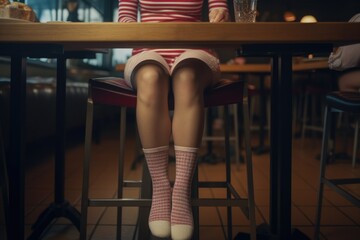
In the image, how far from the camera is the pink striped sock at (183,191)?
1005 millimetres

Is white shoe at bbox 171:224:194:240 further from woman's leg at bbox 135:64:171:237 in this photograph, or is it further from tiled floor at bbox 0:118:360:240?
tiled floor at bbox 0:118:360:240

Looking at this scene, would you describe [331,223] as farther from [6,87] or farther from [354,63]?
[6,87]

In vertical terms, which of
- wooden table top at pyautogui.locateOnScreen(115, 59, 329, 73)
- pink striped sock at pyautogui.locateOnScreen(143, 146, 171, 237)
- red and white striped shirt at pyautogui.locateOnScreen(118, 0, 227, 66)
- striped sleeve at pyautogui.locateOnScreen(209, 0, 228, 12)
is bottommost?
pink striped sock at pyautogui.locateOnScreen(143, 146, 171, 237)

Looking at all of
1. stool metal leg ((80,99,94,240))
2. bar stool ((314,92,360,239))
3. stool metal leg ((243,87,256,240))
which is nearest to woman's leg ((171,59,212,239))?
stool metal leg ((243,87,256,240))

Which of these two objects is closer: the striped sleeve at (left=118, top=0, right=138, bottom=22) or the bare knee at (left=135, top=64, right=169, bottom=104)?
the bare knee at (left=135, top=64, right=169, bottom=104)

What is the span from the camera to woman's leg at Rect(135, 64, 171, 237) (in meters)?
1.04

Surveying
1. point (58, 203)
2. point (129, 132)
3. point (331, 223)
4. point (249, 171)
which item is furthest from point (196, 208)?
point (129, 132)

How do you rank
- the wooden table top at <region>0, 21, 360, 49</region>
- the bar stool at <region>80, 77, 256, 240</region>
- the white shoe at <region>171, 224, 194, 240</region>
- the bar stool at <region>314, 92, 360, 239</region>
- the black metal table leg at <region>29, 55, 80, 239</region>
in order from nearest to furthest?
the wooden table top at <region>0, 21, 360, 49</region>
the white shoe at <region>171, 224, 194, 240</region>
the bar stool at <region>80, 77, 256, 240</region>
the bar stool at <region>314, 92, 360, 239</region>
the black metal table leg at <region>29, 55, 80, 239</region>

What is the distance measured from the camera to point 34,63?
11.6ft

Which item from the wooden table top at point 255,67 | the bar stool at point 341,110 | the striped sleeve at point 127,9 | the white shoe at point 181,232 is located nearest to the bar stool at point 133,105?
the white shoe at point 181,232

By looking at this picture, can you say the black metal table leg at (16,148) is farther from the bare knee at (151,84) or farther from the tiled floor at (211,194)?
the tiled floor at (211,194)

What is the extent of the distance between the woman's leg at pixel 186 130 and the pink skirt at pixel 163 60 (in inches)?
0.8

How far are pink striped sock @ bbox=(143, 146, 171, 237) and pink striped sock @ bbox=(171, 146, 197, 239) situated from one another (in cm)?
2

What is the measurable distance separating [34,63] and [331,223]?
2898 millimetres
